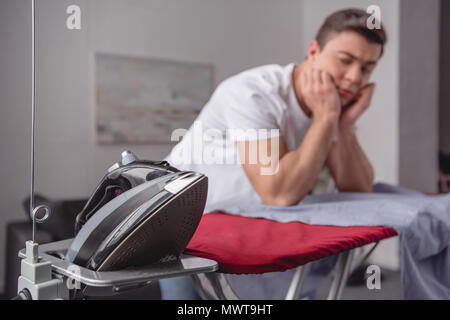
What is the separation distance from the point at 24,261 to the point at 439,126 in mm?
3142

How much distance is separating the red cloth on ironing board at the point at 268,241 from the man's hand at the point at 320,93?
0.31 metres

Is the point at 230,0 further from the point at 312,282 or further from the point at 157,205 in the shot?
the point at 157,205

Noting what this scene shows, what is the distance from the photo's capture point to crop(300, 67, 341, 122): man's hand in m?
0.87

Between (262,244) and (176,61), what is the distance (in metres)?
1.55

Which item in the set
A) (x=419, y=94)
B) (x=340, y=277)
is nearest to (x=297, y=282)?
(x=340, y=277)

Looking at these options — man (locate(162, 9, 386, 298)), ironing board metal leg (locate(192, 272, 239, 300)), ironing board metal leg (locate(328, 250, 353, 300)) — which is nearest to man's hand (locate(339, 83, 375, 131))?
man (locate(162, 9, 386, 298))

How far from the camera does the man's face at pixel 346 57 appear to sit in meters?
0.80

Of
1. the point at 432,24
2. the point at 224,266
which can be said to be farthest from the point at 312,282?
the point at 432,24

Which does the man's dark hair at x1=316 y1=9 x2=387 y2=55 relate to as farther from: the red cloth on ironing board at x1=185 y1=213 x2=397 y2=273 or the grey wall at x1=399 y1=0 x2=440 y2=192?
the grey wall at x1=399 y1=0 x2=440 y2=192

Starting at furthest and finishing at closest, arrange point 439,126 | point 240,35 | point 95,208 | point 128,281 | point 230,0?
point 439,126 → point 240,35 → point 230,0 → point 95,208 → point 128,281

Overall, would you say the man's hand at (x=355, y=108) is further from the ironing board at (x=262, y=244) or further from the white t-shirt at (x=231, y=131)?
the ironing board at (x=262, y=244)

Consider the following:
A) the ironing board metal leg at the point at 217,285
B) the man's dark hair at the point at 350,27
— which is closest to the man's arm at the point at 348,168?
the man's dark hair at the point at 350,27

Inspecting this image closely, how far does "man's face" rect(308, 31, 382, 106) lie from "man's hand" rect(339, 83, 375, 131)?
19 centimetres

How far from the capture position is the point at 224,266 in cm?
46
